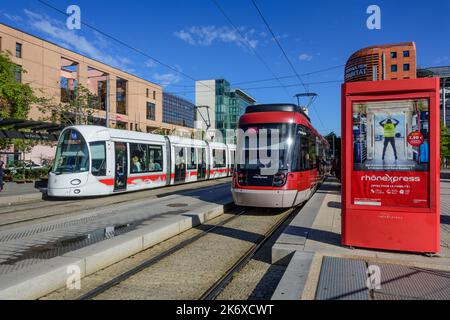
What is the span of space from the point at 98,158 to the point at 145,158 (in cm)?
307

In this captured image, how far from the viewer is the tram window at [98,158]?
13.0m

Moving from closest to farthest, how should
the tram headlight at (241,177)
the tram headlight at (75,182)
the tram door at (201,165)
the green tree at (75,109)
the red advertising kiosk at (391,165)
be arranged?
the red advertising kiosk at (391,165)
the tram headlight at (241,177)
the tram headlight at (75,182)
the tram door at (201,165)
the green tree at (75,109)

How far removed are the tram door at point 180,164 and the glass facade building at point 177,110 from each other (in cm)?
5816

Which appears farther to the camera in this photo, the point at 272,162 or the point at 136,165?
the point at 136,165

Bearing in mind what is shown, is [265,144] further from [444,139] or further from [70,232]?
[444,139]

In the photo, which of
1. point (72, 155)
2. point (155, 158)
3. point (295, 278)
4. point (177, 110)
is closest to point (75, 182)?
point (72, 155)

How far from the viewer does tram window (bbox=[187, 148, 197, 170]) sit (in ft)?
66.8

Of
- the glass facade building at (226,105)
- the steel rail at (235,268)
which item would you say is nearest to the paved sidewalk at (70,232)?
the steel rail at (235,268)

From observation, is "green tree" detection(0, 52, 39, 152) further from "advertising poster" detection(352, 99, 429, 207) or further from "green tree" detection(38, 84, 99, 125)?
"advertising poster" detection(352, 99, 429, 207)

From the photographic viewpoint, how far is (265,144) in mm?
9719

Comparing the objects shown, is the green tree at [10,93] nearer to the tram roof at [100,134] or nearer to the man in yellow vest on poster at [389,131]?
the tram roof at [100,134]
